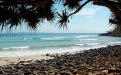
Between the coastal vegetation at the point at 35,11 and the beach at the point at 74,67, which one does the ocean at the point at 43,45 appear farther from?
the beach at the point at 74,67

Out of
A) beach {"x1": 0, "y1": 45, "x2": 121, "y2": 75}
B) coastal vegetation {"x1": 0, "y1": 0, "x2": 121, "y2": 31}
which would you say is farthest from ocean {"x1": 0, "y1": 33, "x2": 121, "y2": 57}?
beach {"x1": 0, "y1": 45, "x2": 121, "y2": 75}

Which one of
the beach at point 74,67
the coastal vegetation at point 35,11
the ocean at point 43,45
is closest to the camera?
the coastal vegetation at point 35,11

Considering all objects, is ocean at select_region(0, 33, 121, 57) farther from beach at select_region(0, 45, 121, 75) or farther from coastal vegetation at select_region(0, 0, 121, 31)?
beach at select_region(0, 45, 121, 75)

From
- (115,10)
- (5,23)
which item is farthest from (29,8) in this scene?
(115,10)

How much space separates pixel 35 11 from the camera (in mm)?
4035

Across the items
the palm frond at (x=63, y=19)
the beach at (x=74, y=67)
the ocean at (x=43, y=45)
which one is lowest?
the ocean at (x=43, y=45)

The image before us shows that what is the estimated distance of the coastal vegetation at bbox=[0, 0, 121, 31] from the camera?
3.47 m

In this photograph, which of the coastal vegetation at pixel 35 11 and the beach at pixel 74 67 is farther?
the beach at pixel 74 67

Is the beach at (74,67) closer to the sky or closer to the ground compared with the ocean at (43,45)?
closer to the sky

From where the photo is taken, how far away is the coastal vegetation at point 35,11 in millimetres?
3473

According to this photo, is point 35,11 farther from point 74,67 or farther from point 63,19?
point 74,67

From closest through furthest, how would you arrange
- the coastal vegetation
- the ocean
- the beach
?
the coastal vegetation
the beach
the ocean

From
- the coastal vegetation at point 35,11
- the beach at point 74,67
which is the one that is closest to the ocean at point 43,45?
the coastal vegetation at point 35,11

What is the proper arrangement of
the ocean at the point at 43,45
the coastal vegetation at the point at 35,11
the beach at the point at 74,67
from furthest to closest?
the ocean at the point at 43,45
the beach at the point at 74,67
the coastal vegetation at the point at 35,11
